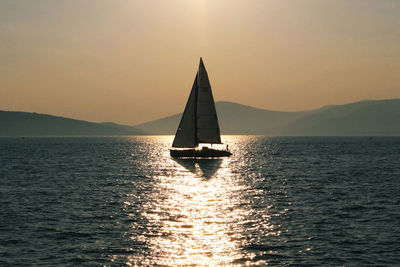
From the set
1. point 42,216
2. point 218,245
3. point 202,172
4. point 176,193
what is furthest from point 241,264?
point 202,172

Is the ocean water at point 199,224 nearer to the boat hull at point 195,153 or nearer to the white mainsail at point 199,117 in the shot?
the boat hull at point 195,153

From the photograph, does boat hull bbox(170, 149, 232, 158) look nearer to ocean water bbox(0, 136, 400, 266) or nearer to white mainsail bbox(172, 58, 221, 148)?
white mainsail bbox(172, 58, 221, 148)

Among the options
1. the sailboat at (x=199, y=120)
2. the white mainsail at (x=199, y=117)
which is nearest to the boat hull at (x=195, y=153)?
the sailboat at (x=199, y=120)

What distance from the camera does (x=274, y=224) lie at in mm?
31328

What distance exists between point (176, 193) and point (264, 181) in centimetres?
1749

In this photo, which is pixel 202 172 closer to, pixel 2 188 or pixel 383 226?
pixel 2 188

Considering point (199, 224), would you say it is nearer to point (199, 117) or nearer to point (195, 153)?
point (199, 117)

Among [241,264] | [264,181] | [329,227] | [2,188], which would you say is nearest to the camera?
[241,264]

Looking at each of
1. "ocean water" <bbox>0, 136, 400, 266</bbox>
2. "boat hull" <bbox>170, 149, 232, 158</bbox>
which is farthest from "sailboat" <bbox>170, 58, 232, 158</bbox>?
"ocean water" <bbox>0, 136, 400, 266</bbox>

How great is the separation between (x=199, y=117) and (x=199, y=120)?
598 mm

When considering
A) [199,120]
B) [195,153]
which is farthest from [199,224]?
[195,153]

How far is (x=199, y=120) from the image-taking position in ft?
287

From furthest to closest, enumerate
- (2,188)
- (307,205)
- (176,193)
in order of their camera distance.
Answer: (2,188) < (176,193) < (307,205)

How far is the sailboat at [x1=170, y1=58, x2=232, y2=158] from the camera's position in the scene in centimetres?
8675
